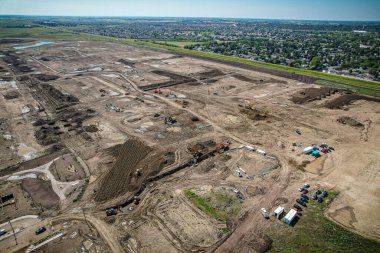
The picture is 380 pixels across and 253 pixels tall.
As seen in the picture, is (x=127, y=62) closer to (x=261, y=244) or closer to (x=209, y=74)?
(x=209, y=74)

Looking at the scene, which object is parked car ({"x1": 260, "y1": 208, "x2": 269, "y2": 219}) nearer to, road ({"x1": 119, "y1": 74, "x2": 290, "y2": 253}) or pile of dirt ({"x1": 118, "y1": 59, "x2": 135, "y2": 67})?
road ({"x1": 119, "y1": 74, "x2": 290, "y2": 253})

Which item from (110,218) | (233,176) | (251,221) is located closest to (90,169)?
(110,218)

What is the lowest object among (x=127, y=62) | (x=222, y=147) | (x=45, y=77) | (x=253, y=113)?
(x=222, y=147)

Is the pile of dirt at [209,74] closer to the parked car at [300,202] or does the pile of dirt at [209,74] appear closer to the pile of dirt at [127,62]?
the pile of dirt at [127,62]

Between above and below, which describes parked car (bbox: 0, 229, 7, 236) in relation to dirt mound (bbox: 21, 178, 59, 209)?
below

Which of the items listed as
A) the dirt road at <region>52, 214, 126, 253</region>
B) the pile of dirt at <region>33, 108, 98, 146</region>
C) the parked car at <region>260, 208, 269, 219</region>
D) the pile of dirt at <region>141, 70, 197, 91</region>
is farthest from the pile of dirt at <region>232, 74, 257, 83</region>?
the dirt road at <region>52, 214, 126, 253</region>

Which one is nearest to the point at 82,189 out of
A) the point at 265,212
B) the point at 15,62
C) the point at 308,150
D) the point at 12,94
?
the point at 265,212

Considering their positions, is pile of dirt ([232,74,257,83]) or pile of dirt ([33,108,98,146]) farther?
pile of dirt ([232,74,257,83])
